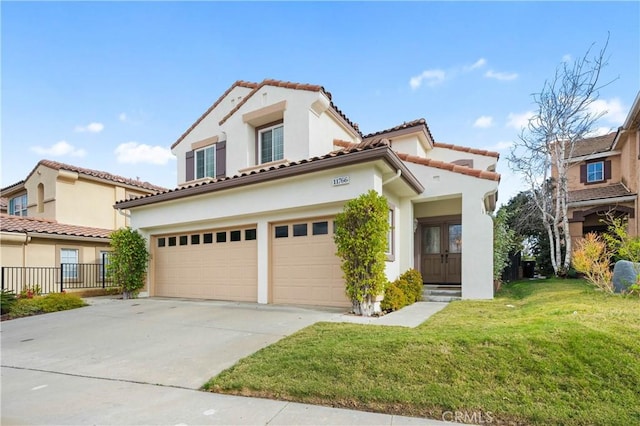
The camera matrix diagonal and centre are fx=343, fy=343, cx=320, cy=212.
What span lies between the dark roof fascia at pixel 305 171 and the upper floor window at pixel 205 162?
10.7 ft

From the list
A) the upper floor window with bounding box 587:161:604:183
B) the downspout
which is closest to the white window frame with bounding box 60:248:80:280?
the downspout

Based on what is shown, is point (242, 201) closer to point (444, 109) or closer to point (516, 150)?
point (444, 109)

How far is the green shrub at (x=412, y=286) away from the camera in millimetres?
9578

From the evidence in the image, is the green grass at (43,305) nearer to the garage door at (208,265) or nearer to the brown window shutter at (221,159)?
the garage door at (208,265)

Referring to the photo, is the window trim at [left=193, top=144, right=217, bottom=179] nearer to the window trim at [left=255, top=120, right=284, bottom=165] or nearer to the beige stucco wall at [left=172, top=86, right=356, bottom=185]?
the beige stucco wall at [left=172, top=86, right=356, bottom=185]

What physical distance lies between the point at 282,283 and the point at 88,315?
518cm

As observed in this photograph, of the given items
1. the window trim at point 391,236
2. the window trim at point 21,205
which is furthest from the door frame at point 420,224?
the window trim at point 21,205

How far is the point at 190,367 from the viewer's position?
4.69 metres

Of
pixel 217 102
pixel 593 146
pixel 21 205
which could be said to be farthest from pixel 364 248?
pixel 21 205

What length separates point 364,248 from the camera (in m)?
7.43

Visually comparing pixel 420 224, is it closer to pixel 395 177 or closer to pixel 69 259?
pixel 395 177

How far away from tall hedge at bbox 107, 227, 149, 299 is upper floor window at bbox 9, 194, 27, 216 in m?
12.7

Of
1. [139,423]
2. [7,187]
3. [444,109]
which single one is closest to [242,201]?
[139,423]

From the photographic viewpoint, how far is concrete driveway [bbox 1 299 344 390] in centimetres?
475
